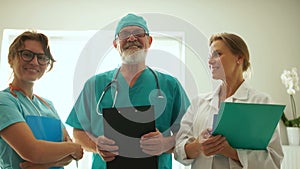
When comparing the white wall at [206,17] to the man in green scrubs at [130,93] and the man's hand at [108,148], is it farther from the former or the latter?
the man's hand at [108,148]

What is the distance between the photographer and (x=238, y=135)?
1140 mm

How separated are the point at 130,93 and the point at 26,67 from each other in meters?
0.41

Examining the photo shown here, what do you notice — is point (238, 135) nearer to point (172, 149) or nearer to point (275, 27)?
point (172, 149)

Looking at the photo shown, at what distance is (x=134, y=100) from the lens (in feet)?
4.45

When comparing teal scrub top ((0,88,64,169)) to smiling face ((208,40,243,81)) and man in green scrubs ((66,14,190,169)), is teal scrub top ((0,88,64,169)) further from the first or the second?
smiling face ((208,40,243,81))

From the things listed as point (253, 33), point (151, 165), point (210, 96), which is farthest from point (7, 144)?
point (253, 33)

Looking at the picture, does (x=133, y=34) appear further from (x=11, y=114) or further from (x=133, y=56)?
(x=11, y=114)

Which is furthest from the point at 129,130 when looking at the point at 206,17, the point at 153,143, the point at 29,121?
the point at 206,17

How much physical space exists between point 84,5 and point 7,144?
5.99ft

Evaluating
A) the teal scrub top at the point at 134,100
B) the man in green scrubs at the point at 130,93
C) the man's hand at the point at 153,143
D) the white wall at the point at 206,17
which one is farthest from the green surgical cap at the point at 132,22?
the white wall at the point at 206,17

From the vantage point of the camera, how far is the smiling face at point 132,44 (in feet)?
4.38

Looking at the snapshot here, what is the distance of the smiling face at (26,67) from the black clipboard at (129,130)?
34 centimetres

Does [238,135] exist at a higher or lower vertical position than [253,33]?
lower

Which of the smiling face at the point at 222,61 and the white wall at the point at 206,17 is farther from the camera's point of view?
the white wall at the point at 206,17
